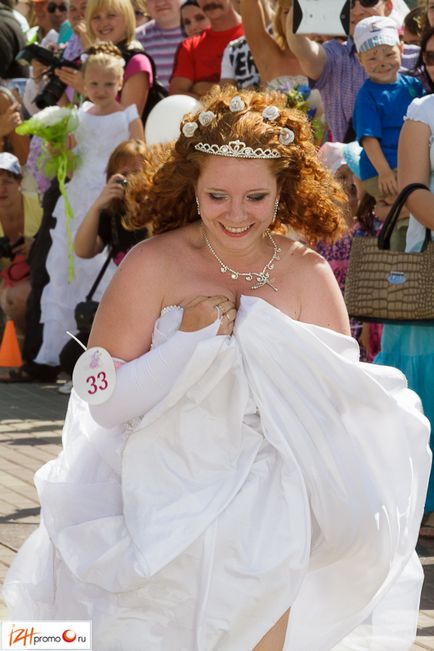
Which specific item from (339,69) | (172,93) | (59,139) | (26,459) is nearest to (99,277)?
(59,139)

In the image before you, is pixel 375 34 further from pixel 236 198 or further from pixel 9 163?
pixel 9 163

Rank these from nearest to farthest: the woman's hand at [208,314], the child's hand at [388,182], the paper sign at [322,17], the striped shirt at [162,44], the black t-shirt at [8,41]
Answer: the woman's hand at [208,314] → the child's hand at [388,182] → the paper sign at [322,17] → the striped shirt at [162,44] → the black t-shirt at [8,41]

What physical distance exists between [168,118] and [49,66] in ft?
7.43

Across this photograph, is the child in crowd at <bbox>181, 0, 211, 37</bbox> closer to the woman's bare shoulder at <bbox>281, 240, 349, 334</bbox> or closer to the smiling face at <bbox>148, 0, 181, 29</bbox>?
the smiling face at <bbox>148, 0, 181, 29</bbox>

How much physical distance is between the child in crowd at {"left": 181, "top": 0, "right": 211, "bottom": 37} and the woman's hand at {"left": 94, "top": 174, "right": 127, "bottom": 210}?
7.19 ft

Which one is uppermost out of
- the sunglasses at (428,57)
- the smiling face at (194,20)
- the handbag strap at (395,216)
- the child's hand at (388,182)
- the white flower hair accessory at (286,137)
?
the smiling face at (194,20)

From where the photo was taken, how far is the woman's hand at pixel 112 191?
27.3ft

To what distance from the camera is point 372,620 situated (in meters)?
4.27

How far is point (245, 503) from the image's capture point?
12.4 feet

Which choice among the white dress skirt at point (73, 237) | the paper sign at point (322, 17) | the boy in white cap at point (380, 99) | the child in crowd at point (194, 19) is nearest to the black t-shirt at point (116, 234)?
the white dress skirt at point (73, 237)

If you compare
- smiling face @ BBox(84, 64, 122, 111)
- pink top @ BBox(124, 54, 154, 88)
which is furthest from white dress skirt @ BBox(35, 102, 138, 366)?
pink top @ BBox(124, 54, 154, 88)

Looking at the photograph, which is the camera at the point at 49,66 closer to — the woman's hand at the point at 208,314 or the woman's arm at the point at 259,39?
the woman's arm at the point at 259,39

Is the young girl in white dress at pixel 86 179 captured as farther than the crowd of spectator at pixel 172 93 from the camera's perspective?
Yes

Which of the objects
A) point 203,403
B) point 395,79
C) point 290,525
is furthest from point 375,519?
point 395,79
